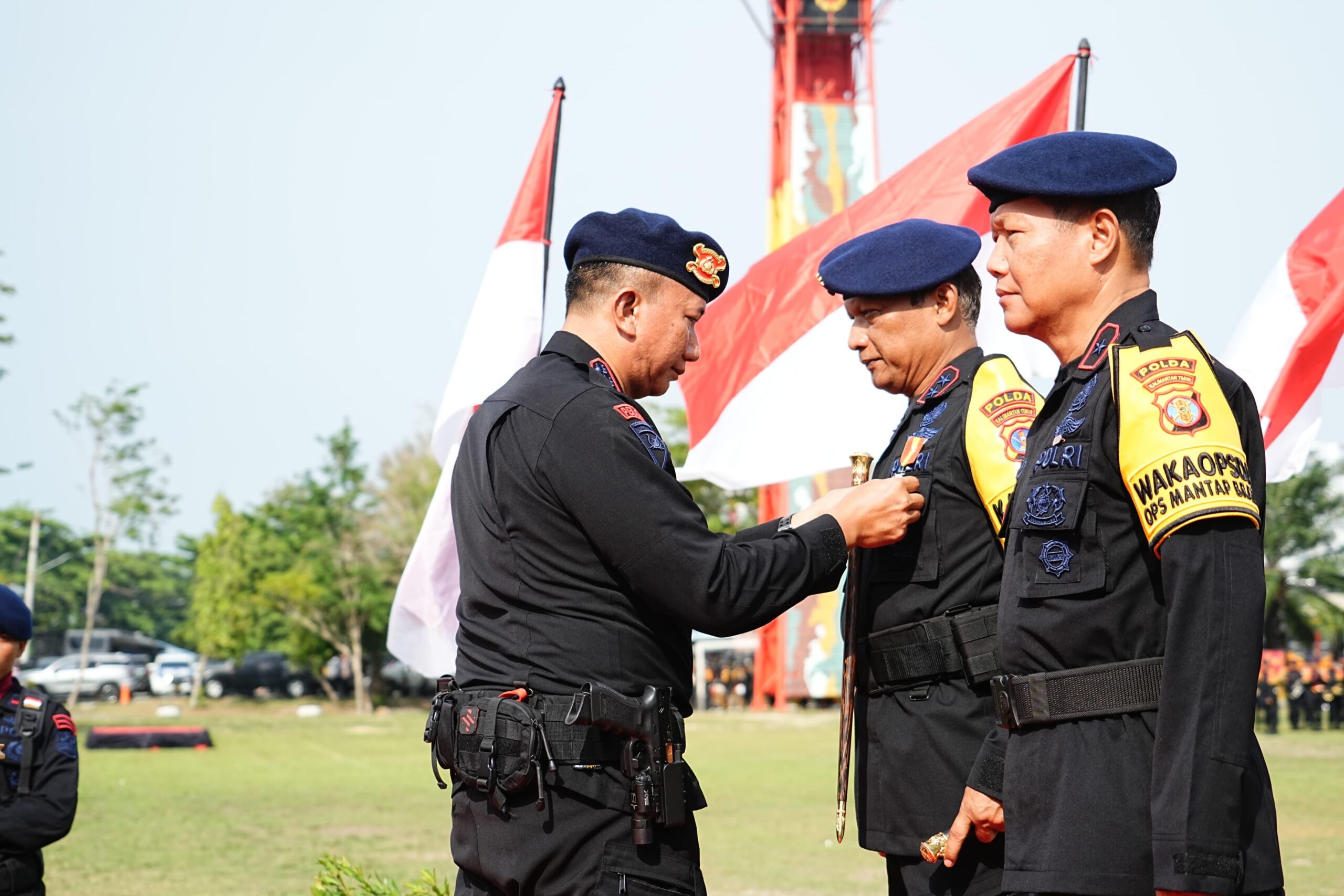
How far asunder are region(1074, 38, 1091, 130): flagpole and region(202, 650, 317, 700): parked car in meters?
41.9

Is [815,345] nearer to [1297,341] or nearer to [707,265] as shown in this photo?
[1297,341]

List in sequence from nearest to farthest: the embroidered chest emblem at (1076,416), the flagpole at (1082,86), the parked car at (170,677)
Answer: the embroidered chest emblem at (1076,416) < the flagpole at (1082,86) < the parked car at (170,677)

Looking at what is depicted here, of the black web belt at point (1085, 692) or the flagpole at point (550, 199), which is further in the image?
the flagpole at point (550, 199)

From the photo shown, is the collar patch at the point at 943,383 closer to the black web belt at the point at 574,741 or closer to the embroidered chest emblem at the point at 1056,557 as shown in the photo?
the embroidered chest emblem at the point at 1056,557

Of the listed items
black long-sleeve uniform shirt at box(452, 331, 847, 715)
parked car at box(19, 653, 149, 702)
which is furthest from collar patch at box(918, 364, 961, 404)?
parked car at box(19, 653, 149, 702)

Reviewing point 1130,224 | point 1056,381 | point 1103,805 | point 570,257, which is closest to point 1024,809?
point 1103,805

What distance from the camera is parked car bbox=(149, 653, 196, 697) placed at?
46.3 m

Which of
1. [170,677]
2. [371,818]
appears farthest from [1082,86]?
[170,677]

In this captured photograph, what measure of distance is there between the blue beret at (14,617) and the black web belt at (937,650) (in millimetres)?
3154

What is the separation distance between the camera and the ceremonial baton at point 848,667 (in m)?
3.72

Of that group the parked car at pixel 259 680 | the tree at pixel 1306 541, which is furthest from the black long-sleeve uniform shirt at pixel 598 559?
the parked car at pixel 259 680

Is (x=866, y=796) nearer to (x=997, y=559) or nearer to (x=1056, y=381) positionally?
(x=997, y=559)

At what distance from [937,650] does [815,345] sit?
12.0 feet

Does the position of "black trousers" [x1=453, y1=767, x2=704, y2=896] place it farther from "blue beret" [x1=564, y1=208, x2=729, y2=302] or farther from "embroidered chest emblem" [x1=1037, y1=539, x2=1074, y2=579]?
"blue beret" [x1=564, y1=208, x2=729, y2=302]
